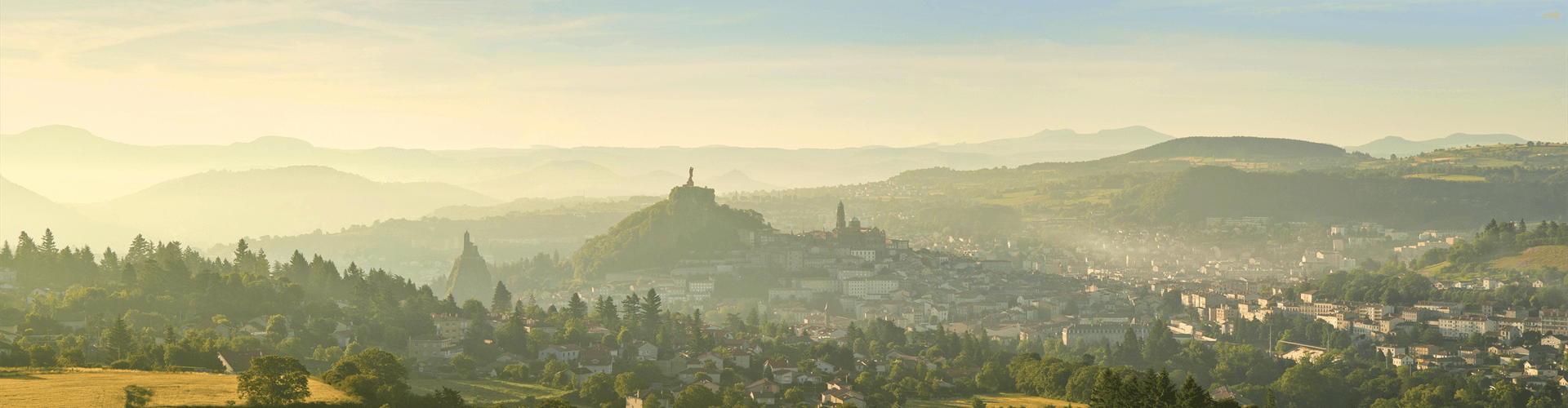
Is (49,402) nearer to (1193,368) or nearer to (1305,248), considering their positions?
(1193,368)

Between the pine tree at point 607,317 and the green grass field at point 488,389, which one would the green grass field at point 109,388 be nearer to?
the green grass field at point 488,389

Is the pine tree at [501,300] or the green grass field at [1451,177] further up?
the green grass field at [1451,177]

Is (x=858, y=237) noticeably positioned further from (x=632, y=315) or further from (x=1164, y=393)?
(x=1164, y=393)

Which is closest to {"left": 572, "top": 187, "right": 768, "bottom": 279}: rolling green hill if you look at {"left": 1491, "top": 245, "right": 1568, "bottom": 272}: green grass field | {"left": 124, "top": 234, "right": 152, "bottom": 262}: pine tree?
{"left": 124, "top": 234, "right": 152, "bottom": 262}: pine tree

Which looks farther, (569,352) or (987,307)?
(987,307)

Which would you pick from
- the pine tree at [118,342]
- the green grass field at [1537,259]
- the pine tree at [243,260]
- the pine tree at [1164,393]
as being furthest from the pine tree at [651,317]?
the green grass field at [1537,259]

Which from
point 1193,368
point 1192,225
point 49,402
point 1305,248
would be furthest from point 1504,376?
point 1192,225

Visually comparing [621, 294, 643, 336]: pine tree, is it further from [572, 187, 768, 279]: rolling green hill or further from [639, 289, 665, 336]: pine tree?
[572, 187, 768, 279]: rolling green hill
